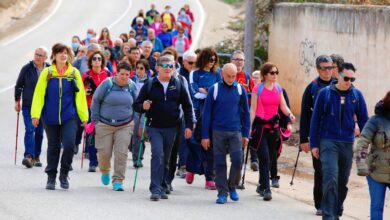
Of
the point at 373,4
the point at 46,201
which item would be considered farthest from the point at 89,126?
the point at 373,4

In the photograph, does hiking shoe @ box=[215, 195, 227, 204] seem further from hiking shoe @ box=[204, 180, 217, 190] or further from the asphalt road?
hiking shoe @ box=[204, 180, 217, 190]

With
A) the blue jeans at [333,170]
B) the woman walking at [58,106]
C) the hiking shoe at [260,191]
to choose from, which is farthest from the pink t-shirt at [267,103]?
the blue jeans at [333,170]

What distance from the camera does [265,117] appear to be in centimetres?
1384

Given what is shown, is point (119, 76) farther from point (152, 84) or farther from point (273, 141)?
point (273, 141)

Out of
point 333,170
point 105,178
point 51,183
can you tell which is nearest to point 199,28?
point 105,178

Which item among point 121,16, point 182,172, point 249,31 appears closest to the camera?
point 182,172

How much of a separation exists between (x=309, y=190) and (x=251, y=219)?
322cm

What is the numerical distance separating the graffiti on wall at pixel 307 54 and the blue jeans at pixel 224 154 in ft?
28.1

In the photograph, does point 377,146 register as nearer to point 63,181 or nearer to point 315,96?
point 315,96

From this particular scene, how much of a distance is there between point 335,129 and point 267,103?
2.61 metres

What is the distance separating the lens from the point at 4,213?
38.7ft

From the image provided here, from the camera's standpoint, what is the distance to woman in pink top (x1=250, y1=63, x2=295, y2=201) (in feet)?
44.8

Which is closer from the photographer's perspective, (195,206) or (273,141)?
(195,206)

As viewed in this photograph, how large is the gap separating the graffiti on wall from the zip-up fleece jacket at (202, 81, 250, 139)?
→ 856cm
